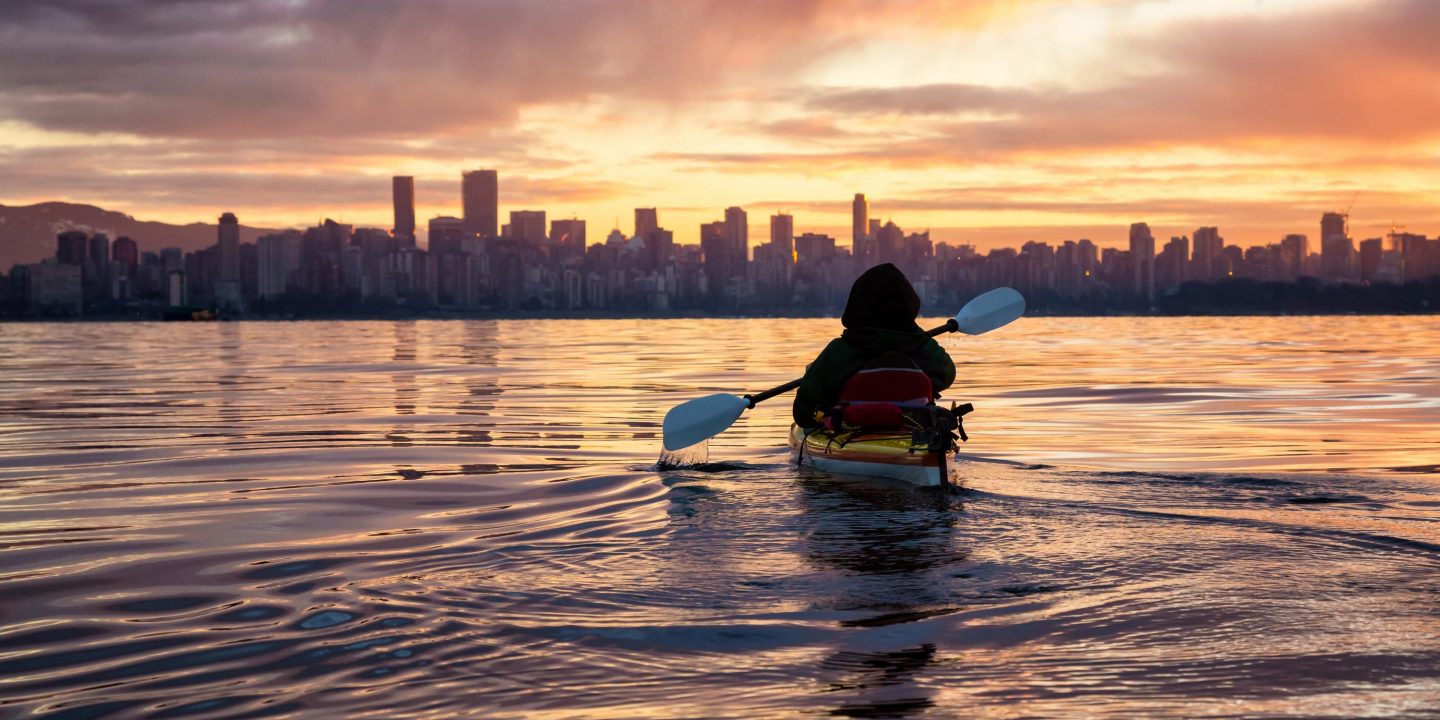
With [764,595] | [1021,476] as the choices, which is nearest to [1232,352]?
[1021,476]

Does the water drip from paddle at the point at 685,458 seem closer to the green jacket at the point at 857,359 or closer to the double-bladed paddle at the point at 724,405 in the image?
the double-bladed paddle at the point at 724,405

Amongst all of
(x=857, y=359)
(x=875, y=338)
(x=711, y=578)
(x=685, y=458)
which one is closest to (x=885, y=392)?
(x=857, y=359)

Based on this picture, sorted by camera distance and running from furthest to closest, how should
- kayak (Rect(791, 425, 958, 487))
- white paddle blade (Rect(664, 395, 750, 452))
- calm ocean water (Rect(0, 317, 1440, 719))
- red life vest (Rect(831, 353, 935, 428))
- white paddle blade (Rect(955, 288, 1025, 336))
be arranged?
white paddle blade (Rect(955, 288, 1025, 336)) < white paddle blade (Rect(664, 395, 750, 452)) < red life vest (Rect(831, 353, 935, 428)) < kayak (Rect(791, 425, 958, 487)) < calm ocean water (Rect(0, 317, 1440, 719))

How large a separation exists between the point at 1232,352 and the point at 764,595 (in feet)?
171

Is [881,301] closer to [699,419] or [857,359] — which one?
[857,359]

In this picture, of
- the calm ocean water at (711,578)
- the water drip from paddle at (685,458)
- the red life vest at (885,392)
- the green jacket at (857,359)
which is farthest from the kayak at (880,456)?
the water drip from paddle at (685,458)

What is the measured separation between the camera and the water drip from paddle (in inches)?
606

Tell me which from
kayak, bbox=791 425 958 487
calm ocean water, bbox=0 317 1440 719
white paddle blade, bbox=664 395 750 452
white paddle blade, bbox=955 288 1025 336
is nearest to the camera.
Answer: calm ocean water, bbox=0 317 1440 719

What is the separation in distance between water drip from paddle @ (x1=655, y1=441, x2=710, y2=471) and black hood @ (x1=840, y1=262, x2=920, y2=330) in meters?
3.24

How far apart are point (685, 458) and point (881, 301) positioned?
3786 millimetres

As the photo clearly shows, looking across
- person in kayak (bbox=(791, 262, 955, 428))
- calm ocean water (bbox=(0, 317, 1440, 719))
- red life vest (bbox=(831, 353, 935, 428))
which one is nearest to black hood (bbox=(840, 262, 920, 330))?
person in kayak (bbox=(791, 262, 955, 428))

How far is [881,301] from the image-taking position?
1310cm

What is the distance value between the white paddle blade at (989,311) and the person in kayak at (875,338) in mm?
3247

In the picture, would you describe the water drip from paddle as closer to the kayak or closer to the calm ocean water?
the calm ocean water
